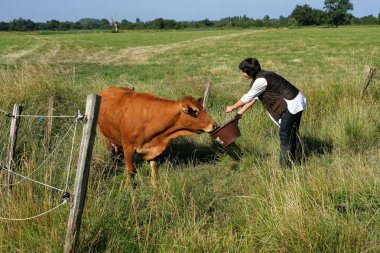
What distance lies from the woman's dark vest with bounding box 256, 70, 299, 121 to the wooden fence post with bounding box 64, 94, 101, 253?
3.39 meters

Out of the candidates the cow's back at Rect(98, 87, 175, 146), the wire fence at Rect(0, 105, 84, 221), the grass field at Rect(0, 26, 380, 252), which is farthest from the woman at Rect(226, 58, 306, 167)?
the wire fence at Rect(0, 105, 84, 221)

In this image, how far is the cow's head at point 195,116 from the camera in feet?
19.2

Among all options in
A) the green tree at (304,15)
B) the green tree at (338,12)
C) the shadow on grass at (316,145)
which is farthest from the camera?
the green tree at (304,15)

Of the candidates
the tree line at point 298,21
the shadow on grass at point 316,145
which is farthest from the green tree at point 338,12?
the shadow on grass at point 316,145

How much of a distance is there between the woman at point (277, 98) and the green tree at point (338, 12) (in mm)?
111808

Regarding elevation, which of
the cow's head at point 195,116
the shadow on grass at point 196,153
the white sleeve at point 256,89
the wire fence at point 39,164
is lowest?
the shadow on grass at point 196,153

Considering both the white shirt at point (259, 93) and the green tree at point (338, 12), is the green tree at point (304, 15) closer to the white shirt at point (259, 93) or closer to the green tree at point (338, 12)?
the green tree at point (338, 12)

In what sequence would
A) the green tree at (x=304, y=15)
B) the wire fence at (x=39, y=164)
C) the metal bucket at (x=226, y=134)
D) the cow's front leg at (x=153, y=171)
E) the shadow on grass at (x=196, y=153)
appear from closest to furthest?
the wire fence at (x=39, y=164) → the metal bucket at (x=226, y=134) → the cow's front leg at (x=153, y=171) → the shadow on grass at (x=196, y=153) → the green tree at (x=304, y=15)

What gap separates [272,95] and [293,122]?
53 cm

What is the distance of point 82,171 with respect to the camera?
341 centimetres

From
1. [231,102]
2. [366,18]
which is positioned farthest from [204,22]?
[231,102]

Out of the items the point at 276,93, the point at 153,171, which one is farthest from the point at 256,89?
the point at 153,171

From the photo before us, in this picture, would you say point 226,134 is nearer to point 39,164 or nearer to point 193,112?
point 193,112

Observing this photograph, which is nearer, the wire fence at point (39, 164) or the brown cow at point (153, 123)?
the wire fence at point (39, 164)
